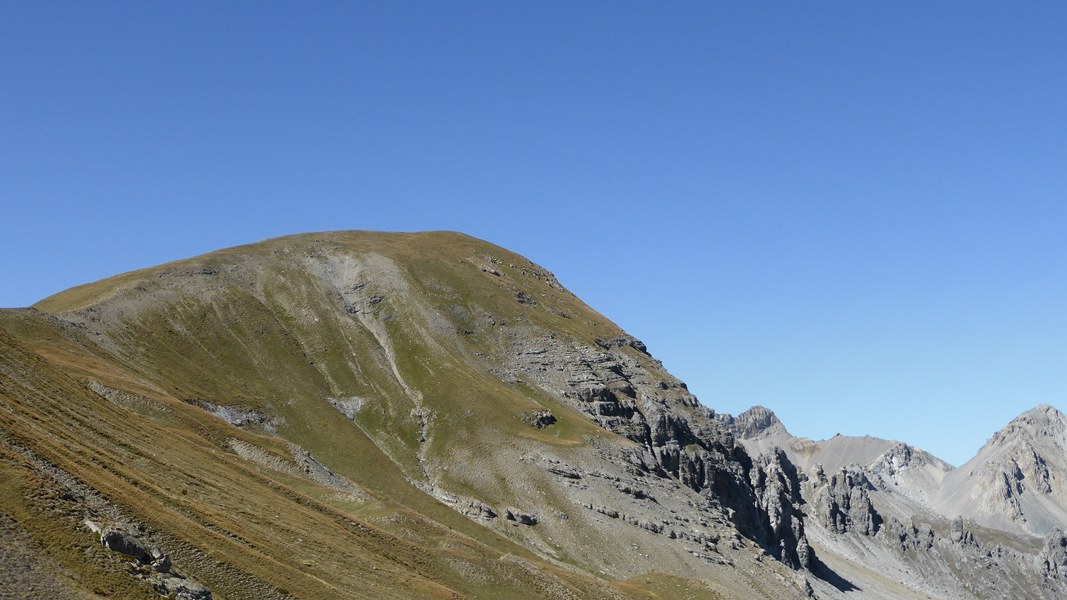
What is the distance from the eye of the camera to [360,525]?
94.0 meters

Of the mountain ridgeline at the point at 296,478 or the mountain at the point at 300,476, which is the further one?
the mountain at the point at 300,476

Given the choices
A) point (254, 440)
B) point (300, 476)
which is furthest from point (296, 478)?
point (254, 440)

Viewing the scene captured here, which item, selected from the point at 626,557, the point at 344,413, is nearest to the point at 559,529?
the point at 626,557

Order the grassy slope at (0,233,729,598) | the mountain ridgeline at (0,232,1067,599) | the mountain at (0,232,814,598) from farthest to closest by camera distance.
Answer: the grassy slope at (0,233,729,598) → the mountain at (0,232,814,598) → the mountain ridgeline at (0,232,1067,599)

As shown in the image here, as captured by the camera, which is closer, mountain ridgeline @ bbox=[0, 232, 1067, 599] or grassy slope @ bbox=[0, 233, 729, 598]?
mountain ridgeline @ bbox=[0, 232, 1067, 599]

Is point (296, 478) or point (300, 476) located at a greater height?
point (300, 476)

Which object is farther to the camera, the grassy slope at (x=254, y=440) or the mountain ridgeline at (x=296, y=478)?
the grassy slope at (x=254, y=440)

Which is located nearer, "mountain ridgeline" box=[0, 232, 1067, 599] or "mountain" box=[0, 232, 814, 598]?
"mountain ridgeline" box=[0, 232, 1067, 599]

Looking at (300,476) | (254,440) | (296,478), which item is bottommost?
(296,478)

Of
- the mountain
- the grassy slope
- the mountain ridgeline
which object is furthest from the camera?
the grassy slope

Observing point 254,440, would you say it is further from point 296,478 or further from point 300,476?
point 296,478

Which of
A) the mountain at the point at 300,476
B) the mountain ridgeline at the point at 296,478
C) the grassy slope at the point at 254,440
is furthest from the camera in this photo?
the grassy slope at the point at 254,440

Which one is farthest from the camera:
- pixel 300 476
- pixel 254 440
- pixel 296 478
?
pixel 254 440

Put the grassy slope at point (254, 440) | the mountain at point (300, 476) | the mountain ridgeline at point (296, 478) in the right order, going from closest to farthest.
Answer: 1. the mountain ridgeline at point (296, 478)
2. the mountain at point (300, 476)
3. the grassy slope at point (254, 440)
